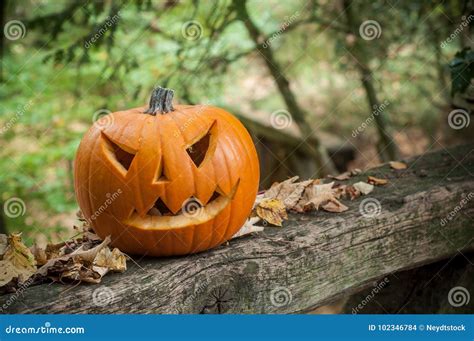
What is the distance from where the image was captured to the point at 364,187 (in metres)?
2.96

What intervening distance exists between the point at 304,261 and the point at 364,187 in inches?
29.1

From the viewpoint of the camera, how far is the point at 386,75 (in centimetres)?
650

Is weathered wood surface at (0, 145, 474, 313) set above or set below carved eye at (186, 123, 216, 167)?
below

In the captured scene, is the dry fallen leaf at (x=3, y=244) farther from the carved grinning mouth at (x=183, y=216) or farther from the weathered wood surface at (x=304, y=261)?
the carved grinning mouth at (x=183, y=216)

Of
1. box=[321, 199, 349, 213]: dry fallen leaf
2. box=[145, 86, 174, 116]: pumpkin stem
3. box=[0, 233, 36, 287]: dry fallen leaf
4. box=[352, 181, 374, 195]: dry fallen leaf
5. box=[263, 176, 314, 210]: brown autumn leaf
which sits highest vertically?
box=[145, 86, 174, 116]: pumpkin stem

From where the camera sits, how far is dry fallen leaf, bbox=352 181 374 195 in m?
2.93

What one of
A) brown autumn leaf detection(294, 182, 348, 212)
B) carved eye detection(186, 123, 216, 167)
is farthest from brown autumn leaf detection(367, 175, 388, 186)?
carved eye detection(186, 123, 216, 167)

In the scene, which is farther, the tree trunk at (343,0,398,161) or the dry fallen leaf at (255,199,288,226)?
the tree trunk at (343,0,398,161)

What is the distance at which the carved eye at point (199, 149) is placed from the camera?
2.30 m

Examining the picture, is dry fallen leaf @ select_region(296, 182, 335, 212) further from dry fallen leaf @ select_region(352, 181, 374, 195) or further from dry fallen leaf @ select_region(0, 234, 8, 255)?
dry fallen leaf @ select_region(0, 234, 8, 255)

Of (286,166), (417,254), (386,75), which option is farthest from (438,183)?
(386,75)

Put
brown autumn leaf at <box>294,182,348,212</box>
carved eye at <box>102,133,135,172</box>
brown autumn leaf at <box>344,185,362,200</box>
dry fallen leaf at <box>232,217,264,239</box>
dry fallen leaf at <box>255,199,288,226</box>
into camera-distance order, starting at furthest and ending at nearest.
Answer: brown autumn leaf at <box>344,185,362,200</box> < brown autumn leaf at <box>294,182,348,212</box> < dry fallen leaf at <box>255,199,288,226</box> < dry fallen leaf at <box>232,217,264,239</box> < carved eye at <box>102,133,135,172</box>

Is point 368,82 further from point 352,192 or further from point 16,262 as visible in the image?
point 16,262

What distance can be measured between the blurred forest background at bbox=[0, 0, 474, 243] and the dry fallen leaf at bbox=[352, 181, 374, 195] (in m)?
0.77
